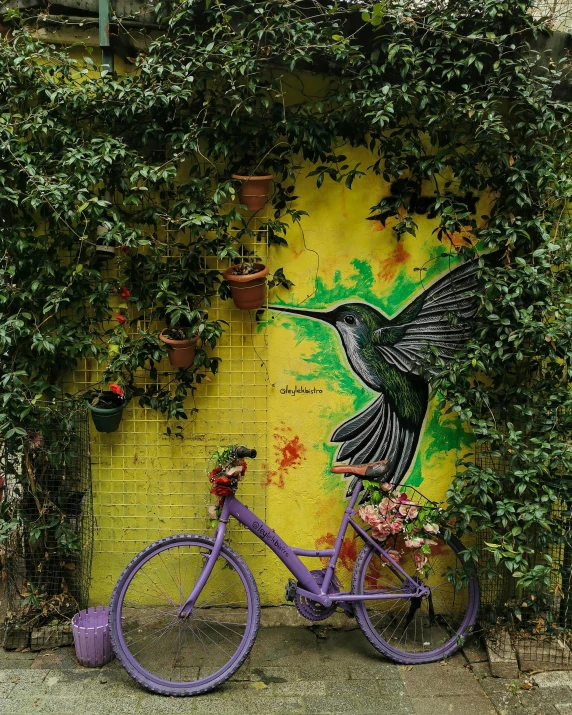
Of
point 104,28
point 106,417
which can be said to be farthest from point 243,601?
point 104,28

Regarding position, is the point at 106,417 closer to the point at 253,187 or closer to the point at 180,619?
the point at 180,619

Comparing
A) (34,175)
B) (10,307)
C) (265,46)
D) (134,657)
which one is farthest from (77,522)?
(265,46)

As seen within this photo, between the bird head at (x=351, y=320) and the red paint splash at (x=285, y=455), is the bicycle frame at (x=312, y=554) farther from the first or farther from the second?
the bird head at (x=351, y=320)

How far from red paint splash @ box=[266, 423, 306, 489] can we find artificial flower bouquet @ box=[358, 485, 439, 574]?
1.84 feet

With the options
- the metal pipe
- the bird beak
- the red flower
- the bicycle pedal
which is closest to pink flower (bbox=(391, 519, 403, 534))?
the bicycle pedal

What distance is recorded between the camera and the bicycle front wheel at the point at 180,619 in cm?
405

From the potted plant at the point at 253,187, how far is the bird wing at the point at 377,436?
150 centimetres

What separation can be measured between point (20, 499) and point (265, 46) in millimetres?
3113

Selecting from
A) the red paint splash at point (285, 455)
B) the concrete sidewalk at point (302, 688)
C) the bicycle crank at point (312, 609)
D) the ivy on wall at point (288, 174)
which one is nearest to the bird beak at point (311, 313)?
the ivy on wall at point (288, 174)

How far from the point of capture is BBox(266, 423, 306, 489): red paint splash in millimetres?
4672

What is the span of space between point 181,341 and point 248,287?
0.53 metres

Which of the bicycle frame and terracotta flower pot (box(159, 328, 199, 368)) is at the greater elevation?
terracotta flower pot (box(159, 328, 199, 368))

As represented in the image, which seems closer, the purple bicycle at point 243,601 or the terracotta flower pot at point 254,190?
the purple bicycle at point 243,601

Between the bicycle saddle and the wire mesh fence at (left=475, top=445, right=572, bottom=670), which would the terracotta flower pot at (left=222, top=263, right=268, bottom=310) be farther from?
the wire mesh fence at (left=475, top=445, right=572, bottom=670)
